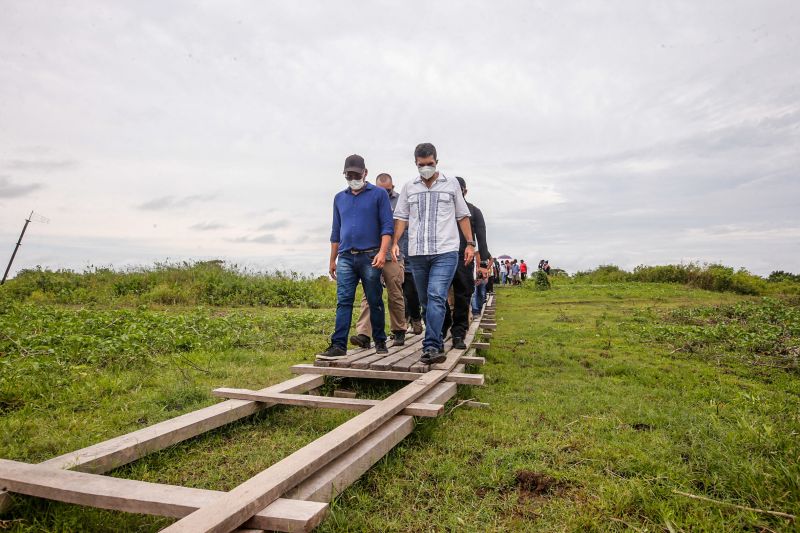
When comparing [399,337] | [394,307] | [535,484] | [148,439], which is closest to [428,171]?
[394,307]

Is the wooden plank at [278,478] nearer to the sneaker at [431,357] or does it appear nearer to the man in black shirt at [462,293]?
the sneaker at [431,357]

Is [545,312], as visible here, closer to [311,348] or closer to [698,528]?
[311,348]

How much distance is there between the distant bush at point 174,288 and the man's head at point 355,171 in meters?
10.5

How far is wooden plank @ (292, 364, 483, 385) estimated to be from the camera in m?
4.41

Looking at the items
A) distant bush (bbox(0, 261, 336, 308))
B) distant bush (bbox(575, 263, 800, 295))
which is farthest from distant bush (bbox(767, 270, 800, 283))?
distant bush (bbox(0, 261, 336, 308))

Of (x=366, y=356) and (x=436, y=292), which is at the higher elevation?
(x=436, y=292)

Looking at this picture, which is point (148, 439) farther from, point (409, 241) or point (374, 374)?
point (409, 241)

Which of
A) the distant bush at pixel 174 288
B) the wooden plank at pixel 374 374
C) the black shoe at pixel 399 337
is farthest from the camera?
the distant bush at pixel 174 288

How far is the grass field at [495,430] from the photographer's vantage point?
2377 millimetres

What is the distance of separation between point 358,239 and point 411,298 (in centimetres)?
232

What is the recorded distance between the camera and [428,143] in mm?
5035

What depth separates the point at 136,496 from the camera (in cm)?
207

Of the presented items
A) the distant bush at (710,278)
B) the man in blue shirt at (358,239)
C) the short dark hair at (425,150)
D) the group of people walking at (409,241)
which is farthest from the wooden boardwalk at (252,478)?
the distant bush at (710,278)

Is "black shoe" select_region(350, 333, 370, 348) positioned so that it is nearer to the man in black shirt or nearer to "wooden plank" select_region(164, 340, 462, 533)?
the man in black shirt
